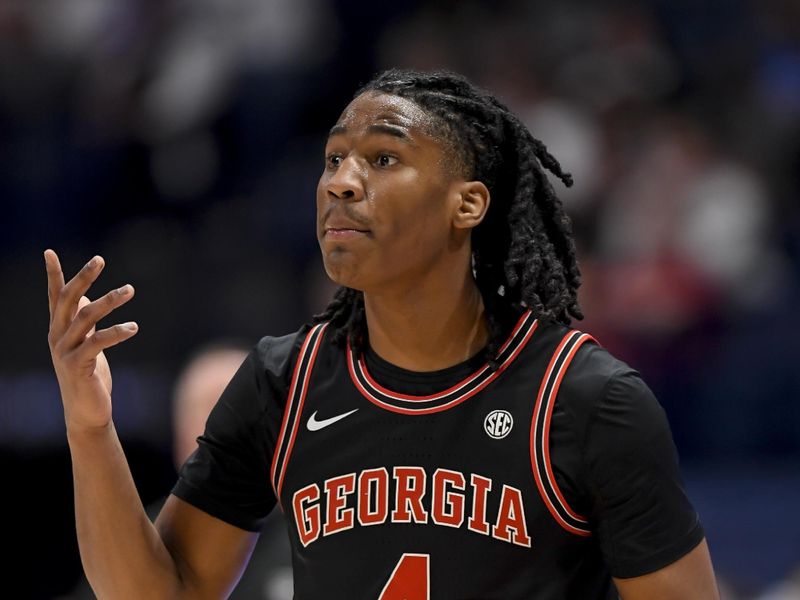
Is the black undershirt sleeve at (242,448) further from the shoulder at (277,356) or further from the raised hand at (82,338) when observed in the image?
the raised hand at (82,338)

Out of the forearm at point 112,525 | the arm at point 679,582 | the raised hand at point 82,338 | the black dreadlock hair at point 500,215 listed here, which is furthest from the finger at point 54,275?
the arm at point 679,582

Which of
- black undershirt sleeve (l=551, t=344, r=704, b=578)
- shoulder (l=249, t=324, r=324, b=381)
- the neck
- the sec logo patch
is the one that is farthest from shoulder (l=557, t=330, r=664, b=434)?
shoulder (l=249, t=324, r=324, b=381)

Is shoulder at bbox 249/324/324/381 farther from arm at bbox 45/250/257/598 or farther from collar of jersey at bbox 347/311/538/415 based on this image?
arm at bbox 45/250/257/598

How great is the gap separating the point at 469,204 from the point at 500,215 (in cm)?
17

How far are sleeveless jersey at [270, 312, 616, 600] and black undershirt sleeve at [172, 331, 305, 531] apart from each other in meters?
0.05

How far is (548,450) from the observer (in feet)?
8.02

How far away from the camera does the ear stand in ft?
8.51

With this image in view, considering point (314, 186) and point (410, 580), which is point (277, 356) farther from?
point (314, 186)

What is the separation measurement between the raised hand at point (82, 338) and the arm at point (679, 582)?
3.34 feet

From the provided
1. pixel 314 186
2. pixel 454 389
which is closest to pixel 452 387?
pixel 454 389

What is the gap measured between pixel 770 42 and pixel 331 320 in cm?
515

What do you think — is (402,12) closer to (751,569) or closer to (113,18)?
(113,18)

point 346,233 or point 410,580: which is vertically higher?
point 346,233

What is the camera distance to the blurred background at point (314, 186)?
5891 millimetres
